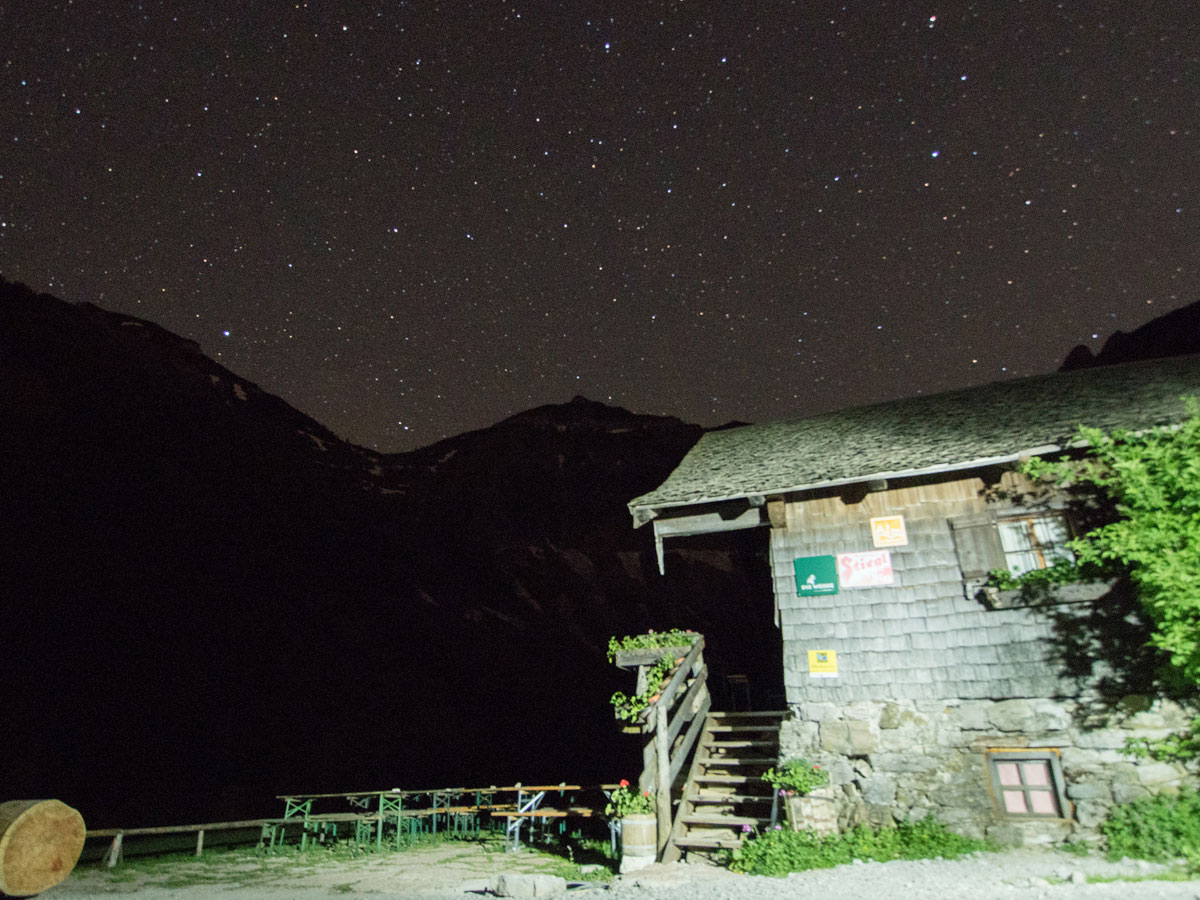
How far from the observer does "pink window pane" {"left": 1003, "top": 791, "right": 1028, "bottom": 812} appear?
8.80 metres

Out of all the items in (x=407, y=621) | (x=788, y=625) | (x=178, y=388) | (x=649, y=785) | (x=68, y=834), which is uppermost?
(x=178, y=388)

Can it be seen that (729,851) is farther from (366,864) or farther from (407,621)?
(407,621)

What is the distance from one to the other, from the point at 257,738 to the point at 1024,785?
4088 centimetres

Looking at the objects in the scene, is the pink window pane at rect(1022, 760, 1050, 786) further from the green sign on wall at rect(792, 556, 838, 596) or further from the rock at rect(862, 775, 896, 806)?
the green sign on wall at rect(792, 556, 838, 596)

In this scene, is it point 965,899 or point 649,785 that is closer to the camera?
point 965,899

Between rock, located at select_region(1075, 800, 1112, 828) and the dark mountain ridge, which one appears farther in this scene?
the dark mountain ridge

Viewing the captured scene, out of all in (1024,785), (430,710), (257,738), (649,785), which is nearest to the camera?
(1024,785)

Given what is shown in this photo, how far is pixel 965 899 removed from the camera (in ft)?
21.5

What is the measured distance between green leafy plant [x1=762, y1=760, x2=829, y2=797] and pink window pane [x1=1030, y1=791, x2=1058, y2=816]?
2714mm

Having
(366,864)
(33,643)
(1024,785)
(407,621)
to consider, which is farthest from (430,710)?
(1024,785)

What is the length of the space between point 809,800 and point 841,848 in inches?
26.0

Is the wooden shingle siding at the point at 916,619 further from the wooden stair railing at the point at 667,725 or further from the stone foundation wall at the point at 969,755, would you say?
the wooden stair railing at the point at 667,725

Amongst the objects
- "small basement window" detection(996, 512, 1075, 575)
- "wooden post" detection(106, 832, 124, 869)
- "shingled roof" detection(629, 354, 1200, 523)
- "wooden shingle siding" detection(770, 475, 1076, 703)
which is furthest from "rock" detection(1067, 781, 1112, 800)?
"wooden post" detection(106, 832, 124, 869)

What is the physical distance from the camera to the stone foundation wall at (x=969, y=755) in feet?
27.5
